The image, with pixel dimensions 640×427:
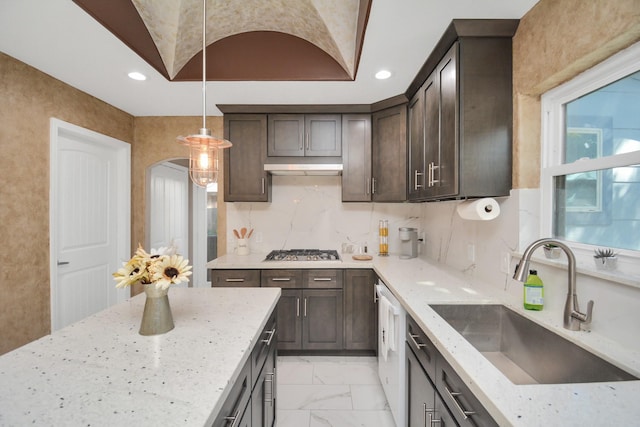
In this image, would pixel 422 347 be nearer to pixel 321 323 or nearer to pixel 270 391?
pixel 270 391

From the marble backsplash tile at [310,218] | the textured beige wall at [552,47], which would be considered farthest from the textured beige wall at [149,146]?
the textured beige wall at [552,47]

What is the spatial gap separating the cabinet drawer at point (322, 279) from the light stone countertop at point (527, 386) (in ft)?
3.21

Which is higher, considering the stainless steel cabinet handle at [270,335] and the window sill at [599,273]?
the window sill at [599,273]

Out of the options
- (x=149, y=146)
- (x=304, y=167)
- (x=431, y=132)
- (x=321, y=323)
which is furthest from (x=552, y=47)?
(x=149, y=146)

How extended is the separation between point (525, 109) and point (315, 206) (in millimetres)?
2110

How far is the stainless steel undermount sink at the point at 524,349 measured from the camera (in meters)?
1.05

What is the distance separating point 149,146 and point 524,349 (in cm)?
372

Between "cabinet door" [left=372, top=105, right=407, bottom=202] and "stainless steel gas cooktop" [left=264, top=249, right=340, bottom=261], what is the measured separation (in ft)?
2.44

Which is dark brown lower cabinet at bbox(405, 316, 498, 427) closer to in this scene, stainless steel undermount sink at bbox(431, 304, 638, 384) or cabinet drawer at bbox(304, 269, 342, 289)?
stainless steel undermount sink at bbox(431, 304, 638, 384)

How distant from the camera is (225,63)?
90.0 inches

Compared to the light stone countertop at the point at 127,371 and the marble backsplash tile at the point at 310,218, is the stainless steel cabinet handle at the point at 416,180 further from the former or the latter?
the light stone countertop at the point at 127,371

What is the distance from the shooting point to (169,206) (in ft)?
13.8

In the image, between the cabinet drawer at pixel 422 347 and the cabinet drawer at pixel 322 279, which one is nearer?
the cabinet drawer at pixel 422 347

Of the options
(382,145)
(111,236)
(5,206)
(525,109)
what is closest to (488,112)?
(525,109)
